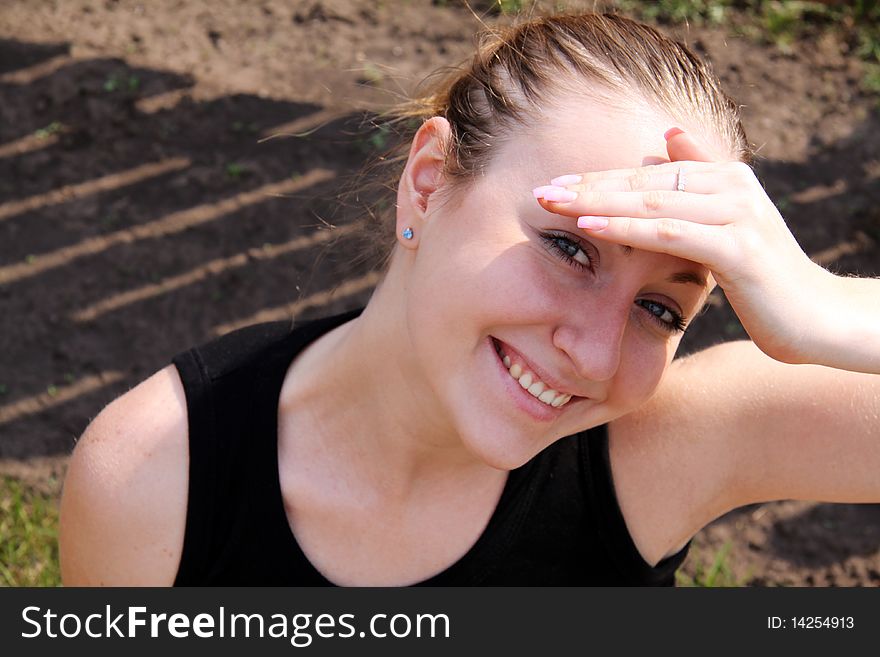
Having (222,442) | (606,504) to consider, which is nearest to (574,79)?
(606,504)

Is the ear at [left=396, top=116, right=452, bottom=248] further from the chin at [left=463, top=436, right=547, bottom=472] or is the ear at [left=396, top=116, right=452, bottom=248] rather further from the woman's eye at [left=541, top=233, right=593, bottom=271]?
the chin at [left=463, top=436, right=547, bottom=472]

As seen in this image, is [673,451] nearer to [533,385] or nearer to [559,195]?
[533,385]

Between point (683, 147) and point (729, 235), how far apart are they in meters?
0.18

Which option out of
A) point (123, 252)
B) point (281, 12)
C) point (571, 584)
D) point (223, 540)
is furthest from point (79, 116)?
point (571, 584)

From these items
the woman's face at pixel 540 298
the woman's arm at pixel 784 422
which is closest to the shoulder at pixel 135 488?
the woman's face at pixel 540 298

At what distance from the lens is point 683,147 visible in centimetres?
177

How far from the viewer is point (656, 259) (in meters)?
1.77

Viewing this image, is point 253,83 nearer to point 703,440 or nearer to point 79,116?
point 79,116

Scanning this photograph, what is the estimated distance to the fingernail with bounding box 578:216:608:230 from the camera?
5.35 feet

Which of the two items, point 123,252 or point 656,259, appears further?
point 123,252

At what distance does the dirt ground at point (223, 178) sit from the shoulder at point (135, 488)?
152 cm

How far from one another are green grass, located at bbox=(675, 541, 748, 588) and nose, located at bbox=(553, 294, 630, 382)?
6.14 feet

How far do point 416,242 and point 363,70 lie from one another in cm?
275

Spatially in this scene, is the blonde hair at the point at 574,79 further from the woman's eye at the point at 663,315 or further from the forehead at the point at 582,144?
the woman's eye at the point at 663,315
